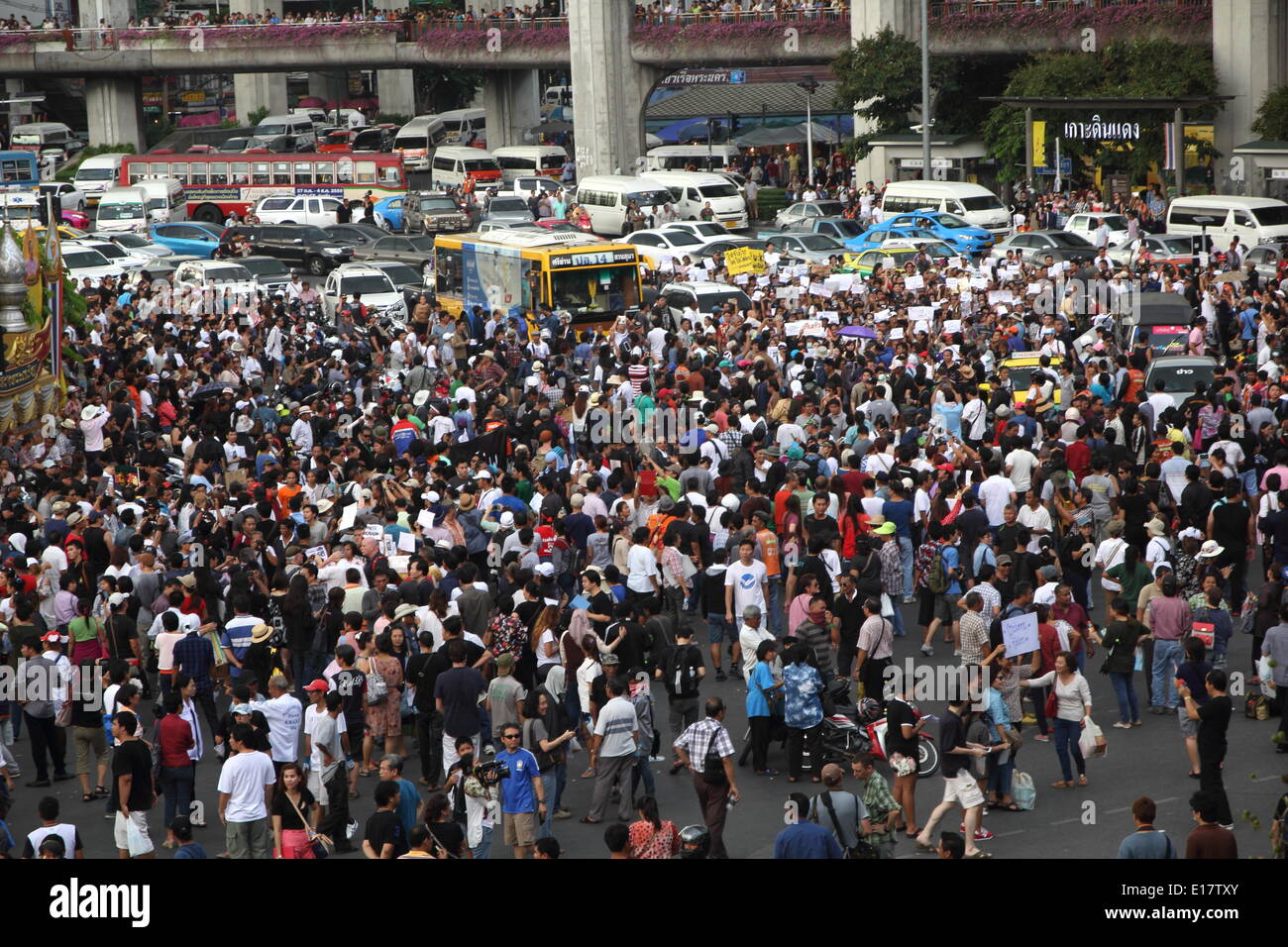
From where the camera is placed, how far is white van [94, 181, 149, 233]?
48375 mm

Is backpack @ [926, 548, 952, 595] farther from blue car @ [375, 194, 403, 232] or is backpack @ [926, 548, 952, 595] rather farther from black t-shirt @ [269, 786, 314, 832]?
blue car @ [375, 194, 403, 232]

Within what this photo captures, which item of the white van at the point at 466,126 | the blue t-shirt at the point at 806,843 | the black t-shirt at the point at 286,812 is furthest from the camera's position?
the white van at the point at 466,126

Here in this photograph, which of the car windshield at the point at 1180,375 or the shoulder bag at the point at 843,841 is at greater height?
the car windshield at the point at 1180,375

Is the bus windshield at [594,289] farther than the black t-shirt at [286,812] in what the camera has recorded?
Yes

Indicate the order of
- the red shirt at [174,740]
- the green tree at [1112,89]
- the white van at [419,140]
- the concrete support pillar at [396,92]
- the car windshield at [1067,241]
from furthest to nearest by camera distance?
the concrete support pillar at [396,92] → the white van at [419,140] → the green tree at [1112,89] → the car windshield at [1067,241] → the red shirt at [174,740]

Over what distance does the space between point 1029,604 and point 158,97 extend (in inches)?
3159

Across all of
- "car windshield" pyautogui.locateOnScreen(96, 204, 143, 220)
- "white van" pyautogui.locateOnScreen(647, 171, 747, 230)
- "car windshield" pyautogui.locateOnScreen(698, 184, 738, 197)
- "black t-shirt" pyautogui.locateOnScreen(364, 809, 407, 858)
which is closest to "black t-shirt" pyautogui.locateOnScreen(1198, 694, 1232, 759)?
"black t-shirt" pyautogui.locateOnScreen(364, 809, 407, 858)

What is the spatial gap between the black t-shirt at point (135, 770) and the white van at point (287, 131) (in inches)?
2046

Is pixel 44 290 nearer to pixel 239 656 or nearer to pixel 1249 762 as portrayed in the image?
pixel 239 656

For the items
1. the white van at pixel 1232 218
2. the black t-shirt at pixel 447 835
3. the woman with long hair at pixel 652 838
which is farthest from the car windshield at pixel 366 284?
the woman with long hair at pixel 652 838

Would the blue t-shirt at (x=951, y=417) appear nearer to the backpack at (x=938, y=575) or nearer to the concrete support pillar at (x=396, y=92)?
the backpack at (x=938, y=575)

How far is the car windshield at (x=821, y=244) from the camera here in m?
37.6

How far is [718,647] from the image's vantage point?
52.6 feet

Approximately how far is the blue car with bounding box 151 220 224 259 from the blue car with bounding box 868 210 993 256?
16.5 m
